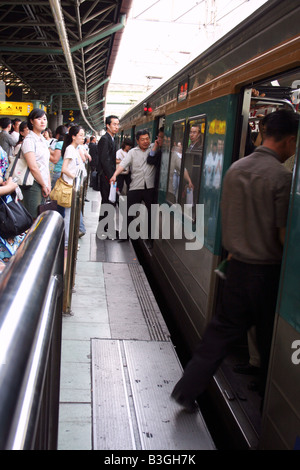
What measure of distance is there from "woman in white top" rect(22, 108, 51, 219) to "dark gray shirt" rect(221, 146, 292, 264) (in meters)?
2.81

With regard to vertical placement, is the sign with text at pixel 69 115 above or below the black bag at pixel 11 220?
above

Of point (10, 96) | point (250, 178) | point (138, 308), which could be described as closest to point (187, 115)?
point (138, 308)

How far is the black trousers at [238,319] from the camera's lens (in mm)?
2689

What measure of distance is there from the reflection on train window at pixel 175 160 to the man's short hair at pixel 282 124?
7.78 feet

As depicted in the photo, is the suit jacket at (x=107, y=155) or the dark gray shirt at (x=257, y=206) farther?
the suit jacket at (x=107, y=155)

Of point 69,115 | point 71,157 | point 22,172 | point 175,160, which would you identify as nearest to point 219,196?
point 175,160

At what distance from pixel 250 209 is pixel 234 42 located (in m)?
1.39

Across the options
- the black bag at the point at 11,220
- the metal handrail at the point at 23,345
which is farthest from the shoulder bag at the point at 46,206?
the metal handrail at the point at 23,345

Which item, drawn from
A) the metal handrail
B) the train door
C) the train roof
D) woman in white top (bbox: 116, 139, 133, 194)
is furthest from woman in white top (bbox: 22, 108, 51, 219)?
the metal handrail

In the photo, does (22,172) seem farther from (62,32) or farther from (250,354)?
(62,32)

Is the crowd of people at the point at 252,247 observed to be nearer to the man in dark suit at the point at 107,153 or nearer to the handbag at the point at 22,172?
the handbag at the point at 22,172

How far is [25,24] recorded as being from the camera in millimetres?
10758

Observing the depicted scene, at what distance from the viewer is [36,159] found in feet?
17.0

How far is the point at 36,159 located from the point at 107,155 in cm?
257
